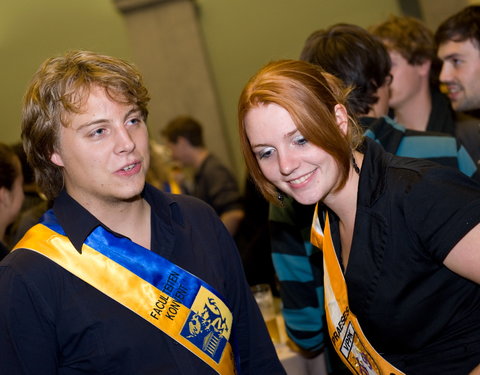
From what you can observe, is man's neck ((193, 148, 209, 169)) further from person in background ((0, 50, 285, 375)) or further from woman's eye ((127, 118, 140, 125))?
woman's eye ((127, 118, 140, 125))

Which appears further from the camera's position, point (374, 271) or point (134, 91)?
point (134, 91)

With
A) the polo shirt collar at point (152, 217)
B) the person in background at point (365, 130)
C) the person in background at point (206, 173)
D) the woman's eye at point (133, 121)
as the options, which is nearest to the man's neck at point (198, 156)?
the person in background at point (206, 173)

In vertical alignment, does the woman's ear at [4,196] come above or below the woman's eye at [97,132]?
below

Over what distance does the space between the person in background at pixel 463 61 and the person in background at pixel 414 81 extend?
187 millimetres

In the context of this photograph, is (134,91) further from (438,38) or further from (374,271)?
(438,38)

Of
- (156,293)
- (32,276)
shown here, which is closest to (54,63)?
(32,276)

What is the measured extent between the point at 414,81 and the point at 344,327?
167 cm

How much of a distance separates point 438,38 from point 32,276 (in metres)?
2.08

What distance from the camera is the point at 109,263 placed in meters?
1.52

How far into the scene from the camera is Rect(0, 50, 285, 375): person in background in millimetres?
1357

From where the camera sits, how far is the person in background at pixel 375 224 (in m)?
1.28

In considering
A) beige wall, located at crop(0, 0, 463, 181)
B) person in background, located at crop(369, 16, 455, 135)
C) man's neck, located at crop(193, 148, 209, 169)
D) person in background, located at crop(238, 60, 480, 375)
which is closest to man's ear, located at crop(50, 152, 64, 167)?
person in background, located at crop(238, 60, 480, 375)

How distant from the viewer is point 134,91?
1.54 m

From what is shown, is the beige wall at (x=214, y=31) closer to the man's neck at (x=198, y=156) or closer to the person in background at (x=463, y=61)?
the man's neck at (x=198, y=156)
